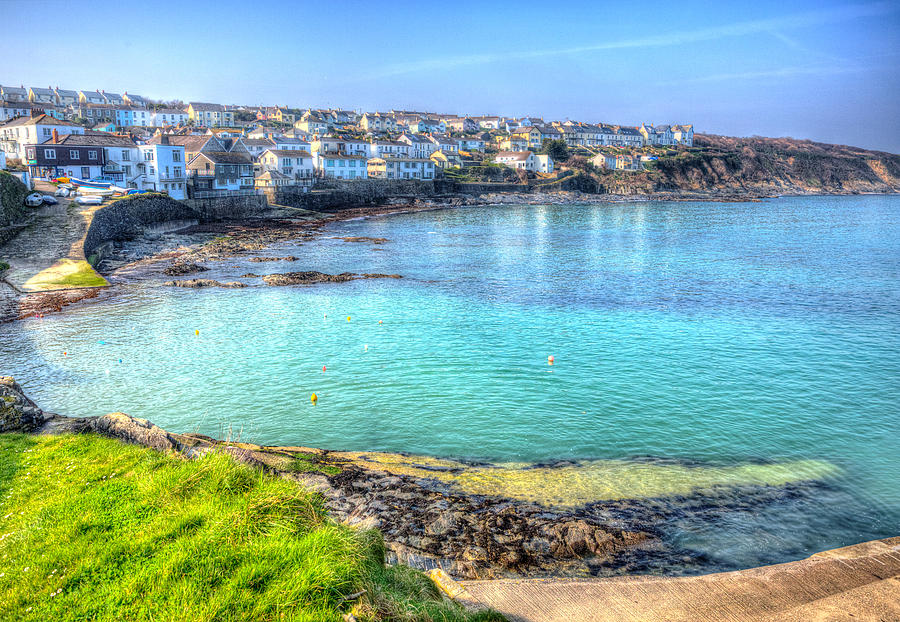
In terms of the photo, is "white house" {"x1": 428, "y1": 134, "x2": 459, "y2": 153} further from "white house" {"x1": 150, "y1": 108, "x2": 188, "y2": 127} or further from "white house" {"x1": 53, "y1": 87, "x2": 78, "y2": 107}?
"white house" {"x1": 53, "y1": 87, "x2": 78, "y2": 107}

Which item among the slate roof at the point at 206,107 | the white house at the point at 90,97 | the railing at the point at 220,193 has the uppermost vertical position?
the white house at the point at 90,97

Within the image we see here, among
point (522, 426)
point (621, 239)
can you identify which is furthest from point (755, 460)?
point (621, 239)

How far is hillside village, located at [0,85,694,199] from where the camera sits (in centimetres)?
6025

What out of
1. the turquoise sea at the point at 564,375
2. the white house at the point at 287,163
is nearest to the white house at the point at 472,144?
the white house at the point at 287,163

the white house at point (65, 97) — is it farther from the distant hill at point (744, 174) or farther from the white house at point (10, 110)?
the distant hill at point (744, 174)

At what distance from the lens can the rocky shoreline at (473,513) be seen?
891cm

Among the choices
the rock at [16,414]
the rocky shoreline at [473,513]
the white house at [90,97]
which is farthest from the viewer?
the white house at [90,97]

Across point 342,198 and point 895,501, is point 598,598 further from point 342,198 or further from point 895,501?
point 342,198

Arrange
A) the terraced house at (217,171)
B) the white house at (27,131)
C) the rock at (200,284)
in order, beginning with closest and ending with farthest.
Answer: the rock at (200,284)
the white house at (27,131)
the terraced house at (217,171)

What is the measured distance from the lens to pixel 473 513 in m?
10.2

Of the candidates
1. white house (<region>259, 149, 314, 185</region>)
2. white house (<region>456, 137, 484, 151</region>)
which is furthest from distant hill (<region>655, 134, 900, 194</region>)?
white house (<region>259, 149, 314, 185</region>)

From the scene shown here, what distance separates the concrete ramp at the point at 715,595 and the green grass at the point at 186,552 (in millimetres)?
918

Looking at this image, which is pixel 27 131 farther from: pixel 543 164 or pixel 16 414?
pixel 543 164

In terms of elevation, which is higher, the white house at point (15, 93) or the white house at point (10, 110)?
the white house at point (15, 93)
